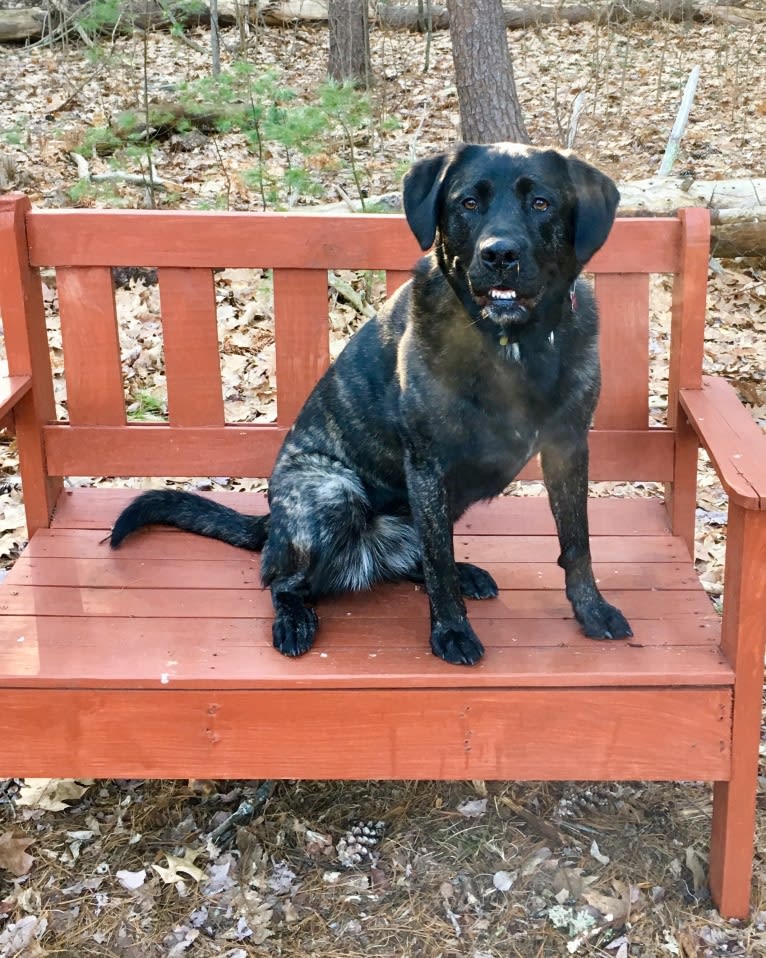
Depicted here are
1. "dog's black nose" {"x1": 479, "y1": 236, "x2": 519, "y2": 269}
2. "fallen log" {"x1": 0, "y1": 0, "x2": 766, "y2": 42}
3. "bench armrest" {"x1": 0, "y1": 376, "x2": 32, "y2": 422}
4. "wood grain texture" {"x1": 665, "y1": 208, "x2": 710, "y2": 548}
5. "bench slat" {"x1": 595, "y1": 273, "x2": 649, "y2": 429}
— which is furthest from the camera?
"fallen log" {"x1": 0, "y1": 0, "x2": 766, "y2": 42}

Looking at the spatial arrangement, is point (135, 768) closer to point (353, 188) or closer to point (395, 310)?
point (395, 310)

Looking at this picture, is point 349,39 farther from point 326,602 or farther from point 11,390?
point 326,602

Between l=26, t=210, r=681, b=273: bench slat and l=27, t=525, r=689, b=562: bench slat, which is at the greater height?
l=26, t=210, r=681, b=273: bench slat

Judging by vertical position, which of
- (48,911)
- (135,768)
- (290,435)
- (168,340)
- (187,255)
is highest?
(187,255)

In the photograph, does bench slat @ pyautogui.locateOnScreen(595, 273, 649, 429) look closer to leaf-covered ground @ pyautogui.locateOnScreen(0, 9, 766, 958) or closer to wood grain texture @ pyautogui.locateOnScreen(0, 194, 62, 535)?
leaf-covered ground @ pyautogui.locateOnScreen(0, 9, 766, 958)

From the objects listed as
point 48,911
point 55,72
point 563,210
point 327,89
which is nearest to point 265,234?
point 563,210

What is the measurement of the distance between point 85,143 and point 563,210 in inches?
253

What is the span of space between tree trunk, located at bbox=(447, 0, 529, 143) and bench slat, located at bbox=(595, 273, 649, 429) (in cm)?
341

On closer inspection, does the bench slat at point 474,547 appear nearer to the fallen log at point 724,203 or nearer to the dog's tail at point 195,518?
the dog's tail at point 195,518

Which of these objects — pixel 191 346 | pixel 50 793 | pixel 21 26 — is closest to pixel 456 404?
pixel 191 346

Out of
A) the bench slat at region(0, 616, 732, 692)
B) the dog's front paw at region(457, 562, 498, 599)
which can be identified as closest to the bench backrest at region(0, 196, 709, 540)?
the dog's front paw at region(457, 562, 498, 599)

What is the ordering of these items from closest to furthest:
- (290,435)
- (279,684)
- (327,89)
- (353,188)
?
(279,684), (290,435), (327,89), (353,188)

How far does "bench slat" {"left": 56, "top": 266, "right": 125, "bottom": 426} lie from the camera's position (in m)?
3.31

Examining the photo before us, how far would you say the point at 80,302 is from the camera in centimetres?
333
